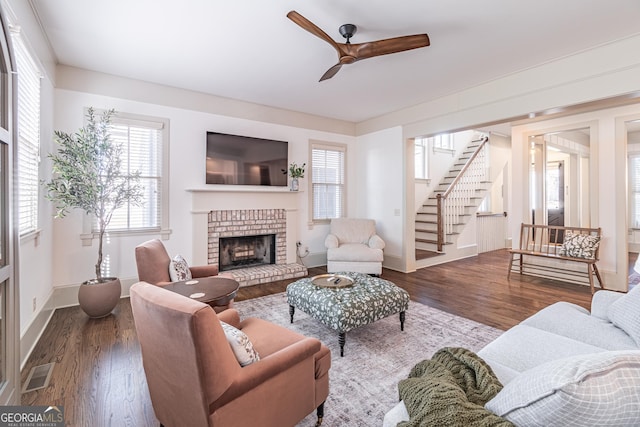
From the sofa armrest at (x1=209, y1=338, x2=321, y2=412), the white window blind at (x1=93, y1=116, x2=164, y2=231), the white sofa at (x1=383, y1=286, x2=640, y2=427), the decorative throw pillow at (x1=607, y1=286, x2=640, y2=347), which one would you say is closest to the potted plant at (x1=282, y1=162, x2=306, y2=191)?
the white window blind at (x1=93, y1=116, x2=164, y2=231)

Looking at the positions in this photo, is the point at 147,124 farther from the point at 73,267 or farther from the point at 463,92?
the point at 463,92

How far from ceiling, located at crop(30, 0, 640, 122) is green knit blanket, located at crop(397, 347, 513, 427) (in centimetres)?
268

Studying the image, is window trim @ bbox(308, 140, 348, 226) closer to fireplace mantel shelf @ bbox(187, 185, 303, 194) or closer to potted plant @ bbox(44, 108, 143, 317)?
fireplace mantel shelf @ bbox(187, 185, 303, 194)

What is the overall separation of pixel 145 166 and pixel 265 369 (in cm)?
379

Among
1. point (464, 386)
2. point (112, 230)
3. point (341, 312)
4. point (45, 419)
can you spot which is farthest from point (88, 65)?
point (464, 386)

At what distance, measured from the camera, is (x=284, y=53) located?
3.29 m

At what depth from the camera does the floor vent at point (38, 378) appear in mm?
2061

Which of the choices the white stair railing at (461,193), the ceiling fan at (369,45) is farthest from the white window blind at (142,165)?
the white stair railing at (461,193)

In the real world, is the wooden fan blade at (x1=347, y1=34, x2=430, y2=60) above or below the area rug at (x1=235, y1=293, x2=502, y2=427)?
above

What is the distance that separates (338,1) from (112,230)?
149 inches

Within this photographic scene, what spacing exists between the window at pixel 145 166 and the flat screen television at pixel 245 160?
0.65 meters

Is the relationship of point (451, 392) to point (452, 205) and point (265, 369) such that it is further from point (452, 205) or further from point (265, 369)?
point (452, 205)

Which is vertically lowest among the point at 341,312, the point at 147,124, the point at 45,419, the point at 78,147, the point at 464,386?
the point at 45,419

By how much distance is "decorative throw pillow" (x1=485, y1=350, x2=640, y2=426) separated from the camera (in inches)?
27.4
